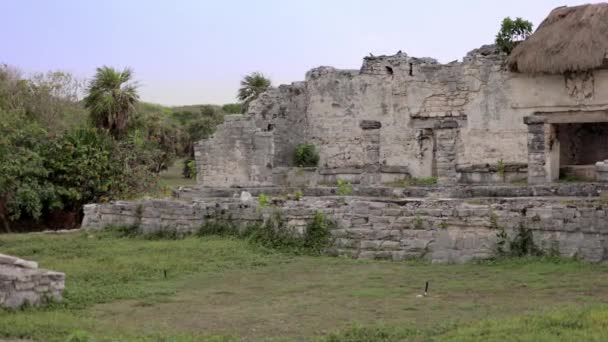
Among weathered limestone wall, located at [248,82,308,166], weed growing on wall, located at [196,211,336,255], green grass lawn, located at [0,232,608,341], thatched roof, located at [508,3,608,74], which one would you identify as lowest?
green grass lawn, located at [0,232,608,341]

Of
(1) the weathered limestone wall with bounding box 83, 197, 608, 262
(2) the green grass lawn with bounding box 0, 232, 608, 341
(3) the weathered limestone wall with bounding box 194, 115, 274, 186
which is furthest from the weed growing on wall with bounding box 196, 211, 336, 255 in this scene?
(3) the weathered limestone wall with bounding box 194, 115, 274, 186

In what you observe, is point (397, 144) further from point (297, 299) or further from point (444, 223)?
point (297, 299)

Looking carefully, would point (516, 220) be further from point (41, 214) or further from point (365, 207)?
point (41, 214)

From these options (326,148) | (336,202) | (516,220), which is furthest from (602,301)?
(326,148)

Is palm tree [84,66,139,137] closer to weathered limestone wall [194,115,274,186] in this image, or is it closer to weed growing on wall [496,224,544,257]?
weathered limestone wall [194,115,274,186]

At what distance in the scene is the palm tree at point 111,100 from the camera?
23.5 metres

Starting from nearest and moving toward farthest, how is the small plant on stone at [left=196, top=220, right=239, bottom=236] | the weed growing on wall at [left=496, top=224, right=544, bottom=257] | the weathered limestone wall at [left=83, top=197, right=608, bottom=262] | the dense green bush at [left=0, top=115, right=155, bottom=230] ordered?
A: the weathered limestone wall at [left=83, top=197, right=608, bottom=262] < the weed growing on wall at [left=496, top=224, right=544, bottom=257] < the small plant on stone at [left=196, top=220, right=239, bottom=236] < the dense green bush at [left=0, top=115, right=155, bottom=230]

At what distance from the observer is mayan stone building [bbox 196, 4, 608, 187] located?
18562 mm

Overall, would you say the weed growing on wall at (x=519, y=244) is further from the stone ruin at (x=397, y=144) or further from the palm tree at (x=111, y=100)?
the palm tree at (x=111, y=100)

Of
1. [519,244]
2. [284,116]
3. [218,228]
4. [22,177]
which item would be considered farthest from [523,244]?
[284,116]

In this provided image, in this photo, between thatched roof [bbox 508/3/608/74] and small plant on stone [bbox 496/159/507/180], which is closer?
thatched roof [bbox 508/3/608/74]

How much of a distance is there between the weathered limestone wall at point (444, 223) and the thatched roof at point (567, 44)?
25.6ft

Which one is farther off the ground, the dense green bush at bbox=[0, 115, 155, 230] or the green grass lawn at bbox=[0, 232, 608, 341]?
the dense green bush at bbox=[0, 115, 155, 230]

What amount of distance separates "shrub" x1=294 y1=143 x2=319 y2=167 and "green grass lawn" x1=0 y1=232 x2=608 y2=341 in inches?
409
